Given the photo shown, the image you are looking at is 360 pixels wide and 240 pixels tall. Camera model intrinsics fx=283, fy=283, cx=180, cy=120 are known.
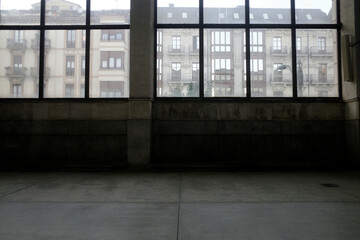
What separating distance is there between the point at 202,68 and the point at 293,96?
3619 millimetres

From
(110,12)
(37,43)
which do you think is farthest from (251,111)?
(37,43)

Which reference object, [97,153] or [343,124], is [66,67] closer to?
[97,153]

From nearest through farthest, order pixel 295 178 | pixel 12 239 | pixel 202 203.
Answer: pixel 12 239, pixel 202 203, pixel 295 178

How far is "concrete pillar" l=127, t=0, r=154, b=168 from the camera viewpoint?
32.9 ft

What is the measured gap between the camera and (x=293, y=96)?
35.3ft

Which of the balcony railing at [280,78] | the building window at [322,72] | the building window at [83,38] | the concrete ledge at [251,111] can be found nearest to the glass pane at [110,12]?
the building window at [83,38]

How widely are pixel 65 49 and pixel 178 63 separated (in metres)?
4.40

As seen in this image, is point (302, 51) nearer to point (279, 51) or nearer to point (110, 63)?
point (279, 51)

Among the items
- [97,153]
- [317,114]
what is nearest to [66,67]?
[97,153]

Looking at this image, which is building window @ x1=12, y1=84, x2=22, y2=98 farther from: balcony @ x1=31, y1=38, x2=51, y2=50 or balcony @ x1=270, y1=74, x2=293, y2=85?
balcony @ x1=270, y1=74, x2=293, y2=85

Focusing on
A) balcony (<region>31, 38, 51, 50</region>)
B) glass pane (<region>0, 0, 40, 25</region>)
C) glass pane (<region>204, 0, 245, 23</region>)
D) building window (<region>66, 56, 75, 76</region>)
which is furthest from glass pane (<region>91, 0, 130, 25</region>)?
glass pane (<region>204, 0, 245, 23</region>)

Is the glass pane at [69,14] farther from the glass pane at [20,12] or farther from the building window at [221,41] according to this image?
the building window at [221,41]

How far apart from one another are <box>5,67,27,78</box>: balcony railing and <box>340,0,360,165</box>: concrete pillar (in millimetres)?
12168

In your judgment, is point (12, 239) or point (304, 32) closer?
point (12, 239)
